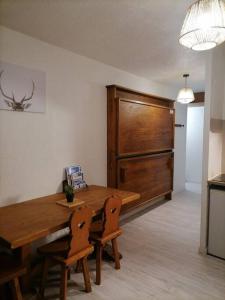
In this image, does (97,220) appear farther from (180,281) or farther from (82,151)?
(180,281)

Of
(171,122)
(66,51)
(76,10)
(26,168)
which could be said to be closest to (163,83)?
(171,122)

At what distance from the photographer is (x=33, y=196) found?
7.61 feet

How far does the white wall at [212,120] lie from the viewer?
245 centimetres

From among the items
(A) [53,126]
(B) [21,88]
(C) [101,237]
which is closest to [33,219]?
(C) [101,237]

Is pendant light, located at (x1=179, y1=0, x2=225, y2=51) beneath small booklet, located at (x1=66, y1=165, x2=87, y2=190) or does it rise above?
above

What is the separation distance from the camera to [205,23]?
1185 mm

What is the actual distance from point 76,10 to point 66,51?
84cm

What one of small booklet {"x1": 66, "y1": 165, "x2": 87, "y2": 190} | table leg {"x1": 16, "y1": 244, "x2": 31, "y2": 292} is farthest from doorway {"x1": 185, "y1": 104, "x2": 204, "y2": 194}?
table leg {"x1": 16, "y1": 244, "x2": 31, "y2": 292}

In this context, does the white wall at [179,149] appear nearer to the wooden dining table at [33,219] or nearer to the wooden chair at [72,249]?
the wooden dining table at [33,219]

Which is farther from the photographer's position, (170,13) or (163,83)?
(163,83)

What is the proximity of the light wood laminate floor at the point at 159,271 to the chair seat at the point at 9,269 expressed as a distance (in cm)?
52

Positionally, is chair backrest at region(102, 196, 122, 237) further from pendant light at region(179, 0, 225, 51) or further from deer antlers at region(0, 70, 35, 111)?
pendant light at region(179, 0, 225, 51)

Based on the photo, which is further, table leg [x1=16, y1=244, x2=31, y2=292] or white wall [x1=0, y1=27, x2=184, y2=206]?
white wall [x1=0, y1=27, x2=184, y2=206]

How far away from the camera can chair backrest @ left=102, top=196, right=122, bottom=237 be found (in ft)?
6.62
